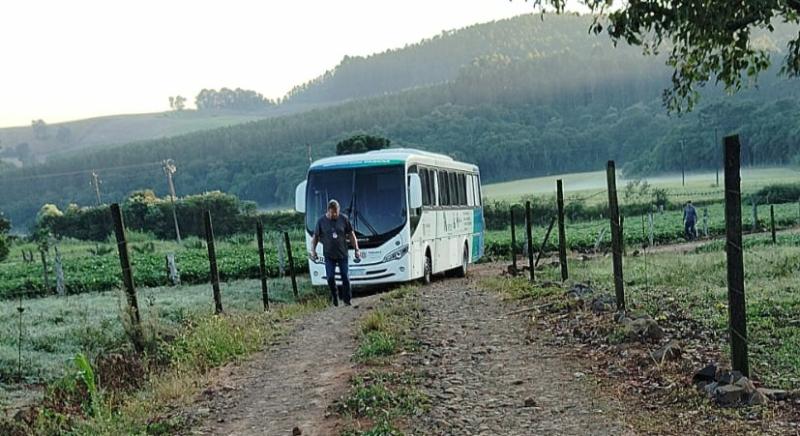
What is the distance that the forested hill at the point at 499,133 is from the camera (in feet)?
311

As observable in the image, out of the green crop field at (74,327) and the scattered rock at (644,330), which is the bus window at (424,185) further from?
the scattered rock at (644,330)

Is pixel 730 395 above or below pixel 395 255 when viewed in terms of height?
above

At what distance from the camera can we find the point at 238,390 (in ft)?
25.5

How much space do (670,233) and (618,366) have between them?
109 ft

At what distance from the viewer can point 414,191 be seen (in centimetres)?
1750

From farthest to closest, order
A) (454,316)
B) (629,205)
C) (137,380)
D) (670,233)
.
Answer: (629,205) → (670,233) → (454,316) → (137,380)

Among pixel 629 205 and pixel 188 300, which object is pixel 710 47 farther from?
pixel 629 205

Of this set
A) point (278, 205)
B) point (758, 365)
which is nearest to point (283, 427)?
point (758, 365)

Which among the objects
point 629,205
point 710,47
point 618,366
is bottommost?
point 629,205

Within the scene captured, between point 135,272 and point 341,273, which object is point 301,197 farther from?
point 135,272

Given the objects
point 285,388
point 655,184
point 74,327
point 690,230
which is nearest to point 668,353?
point 285,388

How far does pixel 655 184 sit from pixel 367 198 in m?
72.6

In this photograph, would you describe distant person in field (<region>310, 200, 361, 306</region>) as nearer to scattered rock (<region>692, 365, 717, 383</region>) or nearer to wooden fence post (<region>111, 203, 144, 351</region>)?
wooden fence post (<region>111, 203, 144, 351</region>)

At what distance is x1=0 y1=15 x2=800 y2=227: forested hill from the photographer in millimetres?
94750
